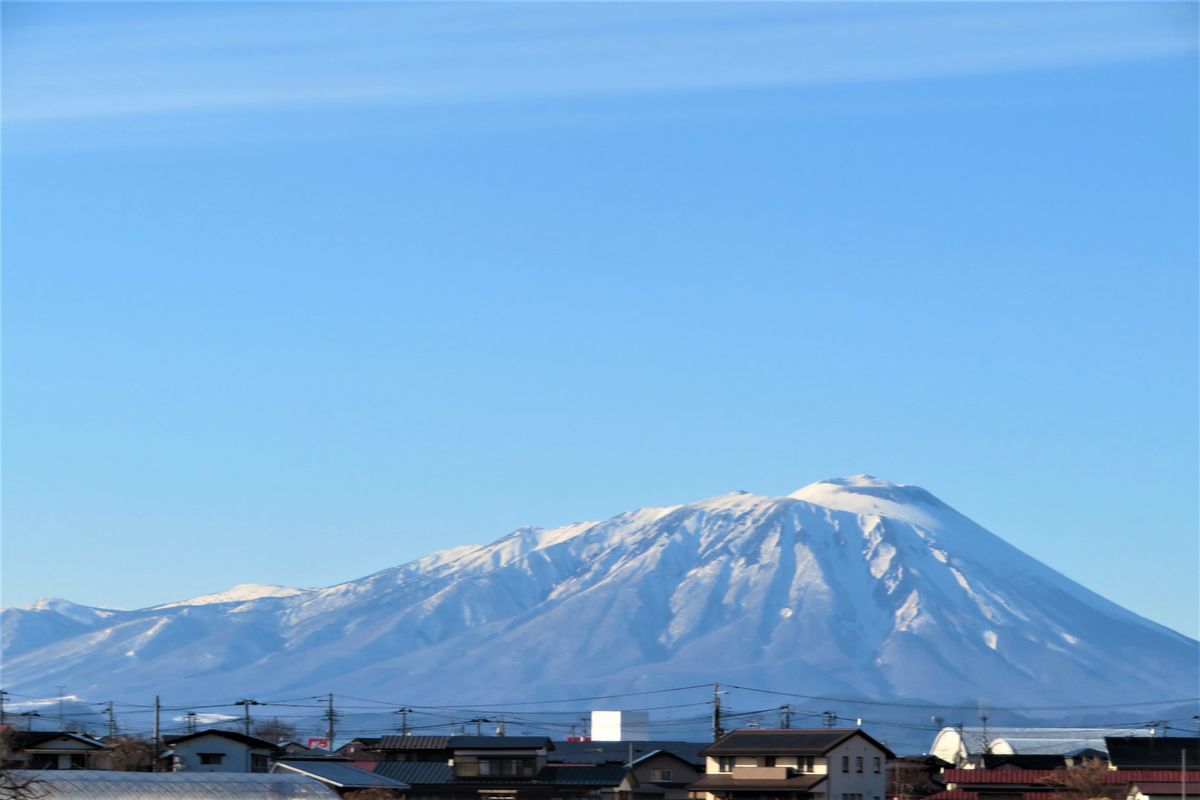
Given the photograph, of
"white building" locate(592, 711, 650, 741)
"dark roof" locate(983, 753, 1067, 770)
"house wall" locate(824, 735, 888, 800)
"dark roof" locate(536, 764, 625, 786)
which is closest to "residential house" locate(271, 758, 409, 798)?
"dark roof" locate(536, 764, 625, 786)

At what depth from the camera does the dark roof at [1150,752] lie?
75.8 metres

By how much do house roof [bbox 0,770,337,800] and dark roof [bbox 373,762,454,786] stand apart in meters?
9.61

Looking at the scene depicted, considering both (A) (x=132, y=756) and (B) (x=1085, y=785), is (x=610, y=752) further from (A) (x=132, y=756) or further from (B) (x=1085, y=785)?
(B) (x=1085, y=785)

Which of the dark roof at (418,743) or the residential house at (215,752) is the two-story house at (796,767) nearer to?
the dark roof at (418,743)

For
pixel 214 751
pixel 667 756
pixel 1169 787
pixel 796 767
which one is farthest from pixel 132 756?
pixel 1169 787

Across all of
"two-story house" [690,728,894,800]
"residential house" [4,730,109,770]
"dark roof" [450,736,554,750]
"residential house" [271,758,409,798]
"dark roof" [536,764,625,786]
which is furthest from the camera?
"dark roof" [450,736,554,750]

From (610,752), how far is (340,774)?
23.0 meters

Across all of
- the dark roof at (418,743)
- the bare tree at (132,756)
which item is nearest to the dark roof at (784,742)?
the dark roof at (418,743)

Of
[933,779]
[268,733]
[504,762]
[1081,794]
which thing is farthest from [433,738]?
[268,733]

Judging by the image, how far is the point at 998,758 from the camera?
325 ft

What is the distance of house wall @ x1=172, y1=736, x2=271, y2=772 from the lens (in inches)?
3155

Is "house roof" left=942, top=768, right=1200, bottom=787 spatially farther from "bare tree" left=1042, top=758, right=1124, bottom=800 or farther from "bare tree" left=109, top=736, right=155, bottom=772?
"bare tree" left=109, top=736, right=155, bottom=772

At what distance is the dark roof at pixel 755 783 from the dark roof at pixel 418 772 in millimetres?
12165

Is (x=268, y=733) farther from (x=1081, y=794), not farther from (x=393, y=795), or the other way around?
(x=1081, y=794)
